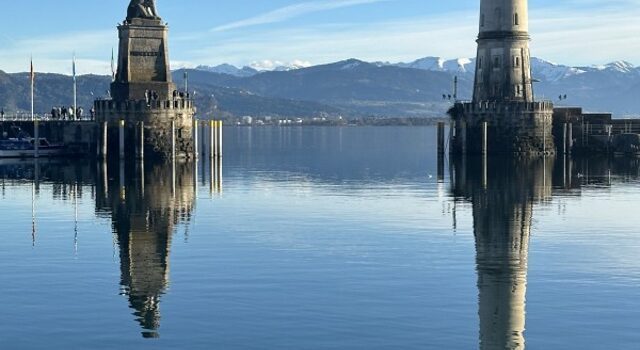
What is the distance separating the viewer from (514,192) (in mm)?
74062

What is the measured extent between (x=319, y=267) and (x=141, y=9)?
72717 millimetres

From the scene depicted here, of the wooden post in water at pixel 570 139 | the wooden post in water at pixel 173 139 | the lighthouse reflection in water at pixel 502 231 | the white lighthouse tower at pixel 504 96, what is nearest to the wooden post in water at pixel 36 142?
the wooden post in water at pixel 173 139

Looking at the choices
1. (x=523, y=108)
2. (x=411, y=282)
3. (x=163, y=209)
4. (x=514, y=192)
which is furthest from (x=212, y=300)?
(x=523, y=108)

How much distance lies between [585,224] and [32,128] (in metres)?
81.6

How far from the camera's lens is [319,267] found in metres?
41.8

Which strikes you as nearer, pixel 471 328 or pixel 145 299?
pixel 471 328

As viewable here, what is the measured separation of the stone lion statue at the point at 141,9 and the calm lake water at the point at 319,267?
1330 inches

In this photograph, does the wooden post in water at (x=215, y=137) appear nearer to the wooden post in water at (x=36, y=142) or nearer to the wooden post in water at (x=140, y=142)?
the wooden post in water at (x=140, y=142)

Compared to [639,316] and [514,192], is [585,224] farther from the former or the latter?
[639,316]

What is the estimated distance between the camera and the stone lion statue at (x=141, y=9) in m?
110

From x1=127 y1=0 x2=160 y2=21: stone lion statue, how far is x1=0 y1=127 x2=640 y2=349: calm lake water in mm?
33793

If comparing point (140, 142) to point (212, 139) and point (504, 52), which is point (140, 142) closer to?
point (212, 139)

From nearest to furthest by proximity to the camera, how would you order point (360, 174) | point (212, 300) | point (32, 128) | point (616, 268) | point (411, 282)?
point (212, 300)
point (411, 282)
point (616, 268)
point (360, 174)
point (32, 128)

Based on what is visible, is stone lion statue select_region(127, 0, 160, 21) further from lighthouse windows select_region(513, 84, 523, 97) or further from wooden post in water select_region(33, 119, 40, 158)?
lighthouse windows select_region(513, 84, 523, 97)
